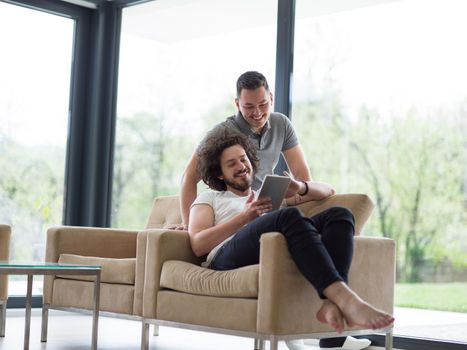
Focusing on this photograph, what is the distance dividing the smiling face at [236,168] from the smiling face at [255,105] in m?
0.27

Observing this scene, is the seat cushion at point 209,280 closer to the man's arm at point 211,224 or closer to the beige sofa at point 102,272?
the man's arm at point 211,224

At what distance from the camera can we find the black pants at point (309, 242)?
9.01ft

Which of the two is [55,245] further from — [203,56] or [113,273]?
[203,56]

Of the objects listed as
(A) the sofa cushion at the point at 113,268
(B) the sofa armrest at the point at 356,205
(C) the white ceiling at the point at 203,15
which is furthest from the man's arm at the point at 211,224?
(C) the white ceiling at the point at 203,15

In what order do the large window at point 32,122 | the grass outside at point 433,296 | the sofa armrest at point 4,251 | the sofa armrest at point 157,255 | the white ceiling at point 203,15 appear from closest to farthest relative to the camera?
1. the sofa armrest at point 157,255
2. the grass outside at point 433,296
3. the sofa armrest at point 4,251
4. the white ceiling at point 203,15
5. the large window at point 32,122

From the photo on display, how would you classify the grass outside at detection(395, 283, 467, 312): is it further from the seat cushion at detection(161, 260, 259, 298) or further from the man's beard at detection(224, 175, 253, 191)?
the seat cushion at detection(161, 260, 259, 298)

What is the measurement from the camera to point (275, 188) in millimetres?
3158

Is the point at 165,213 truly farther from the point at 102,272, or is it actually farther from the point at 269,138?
the point at 269,138

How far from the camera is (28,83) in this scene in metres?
5.80

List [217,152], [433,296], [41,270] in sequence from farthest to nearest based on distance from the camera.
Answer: [433,296] < [217,152] < [41,270]

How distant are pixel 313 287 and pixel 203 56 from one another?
9.66 ft

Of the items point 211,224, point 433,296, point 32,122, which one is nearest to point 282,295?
point 211,224

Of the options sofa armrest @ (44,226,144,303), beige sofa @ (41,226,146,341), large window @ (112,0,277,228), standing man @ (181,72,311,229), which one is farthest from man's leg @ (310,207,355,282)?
large window @ (112,0,277,228)

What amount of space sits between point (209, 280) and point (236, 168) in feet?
1.86
